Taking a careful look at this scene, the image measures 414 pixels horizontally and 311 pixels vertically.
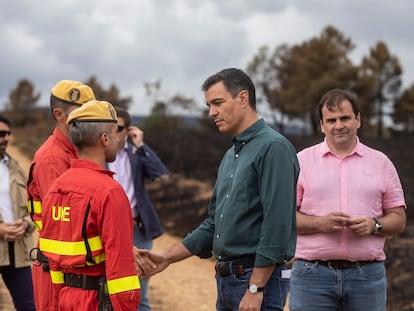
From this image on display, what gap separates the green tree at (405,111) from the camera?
39875 mm

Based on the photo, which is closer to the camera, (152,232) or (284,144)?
(284,144)

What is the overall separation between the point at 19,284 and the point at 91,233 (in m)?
2.32

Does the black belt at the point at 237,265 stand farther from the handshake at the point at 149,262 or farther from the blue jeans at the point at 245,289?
the handshake at the point at 149,262

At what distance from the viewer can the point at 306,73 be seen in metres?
42.7

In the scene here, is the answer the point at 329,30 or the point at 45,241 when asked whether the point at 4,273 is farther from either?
the point at 329,30

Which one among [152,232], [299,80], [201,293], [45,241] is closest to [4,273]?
[152,232]

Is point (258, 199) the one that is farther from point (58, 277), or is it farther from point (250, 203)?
point (58, 277)

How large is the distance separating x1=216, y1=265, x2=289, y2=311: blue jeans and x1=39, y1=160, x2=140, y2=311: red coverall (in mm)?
489

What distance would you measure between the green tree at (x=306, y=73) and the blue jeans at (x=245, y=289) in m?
36.6

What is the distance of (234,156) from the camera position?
Result: 3740 millimetres

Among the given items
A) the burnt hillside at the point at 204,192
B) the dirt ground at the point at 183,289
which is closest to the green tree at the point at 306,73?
the burnt hillside at the point at 204,192

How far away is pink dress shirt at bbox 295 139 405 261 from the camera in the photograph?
13.5 ft

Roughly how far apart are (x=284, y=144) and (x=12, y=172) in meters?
2.86

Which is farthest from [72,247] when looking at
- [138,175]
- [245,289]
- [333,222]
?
[138,175]
